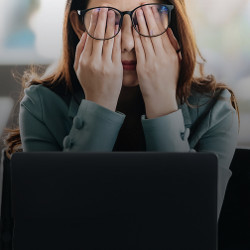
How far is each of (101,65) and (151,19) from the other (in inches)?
10.9

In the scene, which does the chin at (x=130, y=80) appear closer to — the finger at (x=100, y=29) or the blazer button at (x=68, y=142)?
the finger at (x=100, y=29)

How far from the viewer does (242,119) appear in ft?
5.88

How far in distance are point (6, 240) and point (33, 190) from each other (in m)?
0.65

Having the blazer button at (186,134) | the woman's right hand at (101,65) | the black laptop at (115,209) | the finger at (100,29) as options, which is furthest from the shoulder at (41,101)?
the black laptop at (115,209)

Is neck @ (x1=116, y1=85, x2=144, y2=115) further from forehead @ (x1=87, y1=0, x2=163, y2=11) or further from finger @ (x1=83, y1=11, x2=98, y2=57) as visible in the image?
forehead @ (x1=87, y1=0, x2=163, y2=11)

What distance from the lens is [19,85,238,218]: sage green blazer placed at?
1.51m

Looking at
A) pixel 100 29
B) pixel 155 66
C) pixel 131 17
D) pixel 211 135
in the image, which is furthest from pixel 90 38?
pixel 211 135

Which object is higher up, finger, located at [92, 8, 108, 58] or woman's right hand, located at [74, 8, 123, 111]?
finger, located at [92, 8, 108, 58]

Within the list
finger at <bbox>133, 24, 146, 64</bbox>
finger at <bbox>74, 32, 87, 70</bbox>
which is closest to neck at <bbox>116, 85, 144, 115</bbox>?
finger at <bbox>133, 24, 146, 64</bbox>

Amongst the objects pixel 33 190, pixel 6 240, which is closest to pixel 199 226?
pixel 33 190

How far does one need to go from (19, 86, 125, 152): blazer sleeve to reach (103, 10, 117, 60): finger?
0.71ft

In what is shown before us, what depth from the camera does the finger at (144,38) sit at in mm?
1677

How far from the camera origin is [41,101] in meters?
1.73

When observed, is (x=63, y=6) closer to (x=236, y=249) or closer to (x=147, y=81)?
(x=147, y=81)
